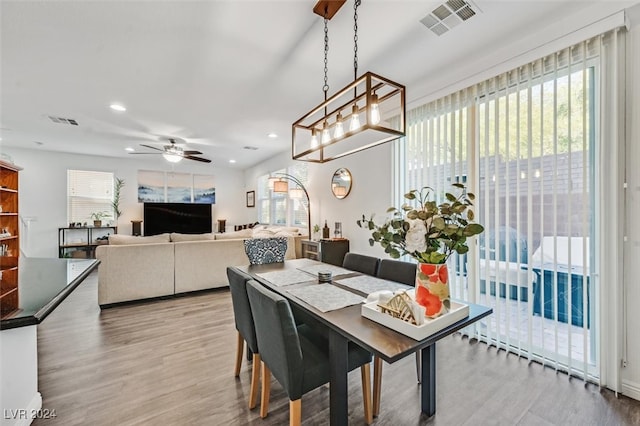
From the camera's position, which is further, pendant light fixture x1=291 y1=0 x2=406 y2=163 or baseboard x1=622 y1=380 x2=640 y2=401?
baseboard x1=622 y1=380 x2=640 y2=401

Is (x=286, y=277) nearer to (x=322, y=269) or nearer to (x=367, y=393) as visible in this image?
(x=322, y=269)

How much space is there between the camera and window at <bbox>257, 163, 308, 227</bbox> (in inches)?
232

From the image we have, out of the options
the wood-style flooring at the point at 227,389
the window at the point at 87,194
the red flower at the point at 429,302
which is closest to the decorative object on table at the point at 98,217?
the window at the point at 87,194

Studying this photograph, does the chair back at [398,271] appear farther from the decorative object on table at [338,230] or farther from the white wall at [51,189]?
the white wall at [51,189]

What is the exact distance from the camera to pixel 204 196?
27.3ft

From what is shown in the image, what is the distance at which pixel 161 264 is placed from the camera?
3.98 meters

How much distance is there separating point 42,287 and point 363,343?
71.8 inches

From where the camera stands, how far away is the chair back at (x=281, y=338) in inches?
51.0

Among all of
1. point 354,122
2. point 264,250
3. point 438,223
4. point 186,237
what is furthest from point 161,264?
point 438,223

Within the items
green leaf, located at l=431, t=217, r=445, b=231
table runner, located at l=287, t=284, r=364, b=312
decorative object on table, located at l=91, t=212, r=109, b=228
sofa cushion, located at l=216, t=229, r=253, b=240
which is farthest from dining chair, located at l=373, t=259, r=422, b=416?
decorative object on table, located at l=91, t=212, r=109, b=228

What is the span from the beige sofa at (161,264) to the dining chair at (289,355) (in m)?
3.01

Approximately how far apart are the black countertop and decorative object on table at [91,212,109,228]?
5244 mm

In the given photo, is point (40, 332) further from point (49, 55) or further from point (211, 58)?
point (211, 58)

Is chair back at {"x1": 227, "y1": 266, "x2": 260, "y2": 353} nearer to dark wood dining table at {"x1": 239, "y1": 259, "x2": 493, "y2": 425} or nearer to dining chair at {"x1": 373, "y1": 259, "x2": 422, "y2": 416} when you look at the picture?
dark wood dining table at {"x1": 239, "y1": 259, "x2": 493, "y2": 425}
